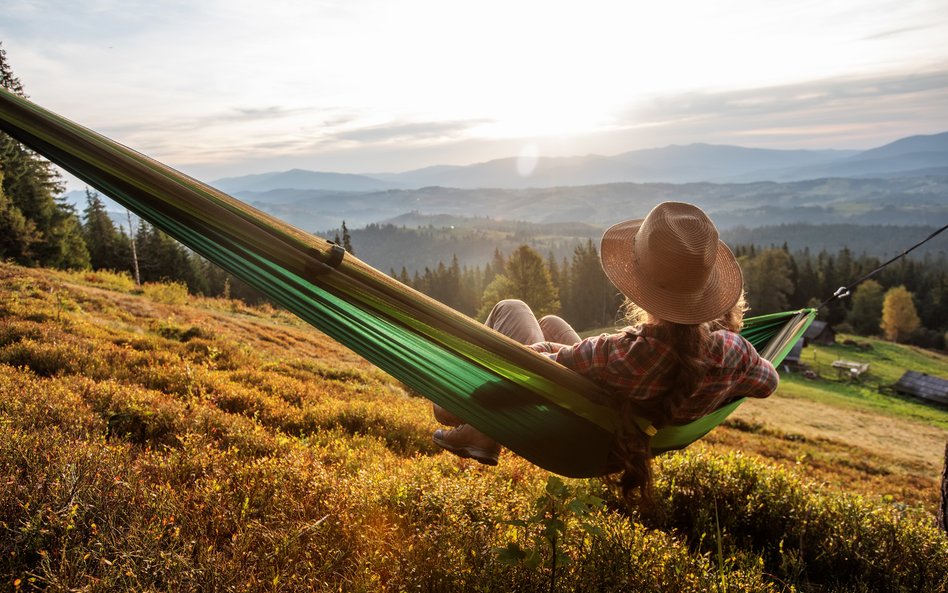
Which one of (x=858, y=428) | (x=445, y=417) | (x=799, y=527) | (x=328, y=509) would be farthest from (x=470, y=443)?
(x=858, y=428)

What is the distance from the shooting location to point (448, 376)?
82.9 inches

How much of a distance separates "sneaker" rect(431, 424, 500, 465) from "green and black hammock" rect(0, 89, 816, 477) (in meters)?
0.51

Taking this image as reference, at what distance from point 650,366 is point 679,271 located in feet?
1.24

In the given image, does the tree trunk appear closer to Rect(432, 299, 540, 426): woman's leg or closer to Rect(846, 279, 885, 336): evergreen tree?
Rect(432, 299, 540, 426): woman's leg

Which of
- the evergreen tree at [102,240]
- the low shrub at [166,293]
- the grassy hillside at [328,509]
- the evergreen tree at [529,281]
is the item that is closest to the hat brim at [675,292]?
the grassy hillside at [328,509]

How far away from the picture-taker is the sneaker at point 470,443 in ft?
9.23

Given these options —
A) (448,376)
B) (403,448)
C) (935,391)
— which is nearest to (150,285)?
(403,448)

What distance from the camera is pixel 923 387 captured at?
38.2m

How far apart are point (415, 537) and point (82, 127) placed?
89.3 inches

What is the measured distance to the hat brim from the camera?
195 cm

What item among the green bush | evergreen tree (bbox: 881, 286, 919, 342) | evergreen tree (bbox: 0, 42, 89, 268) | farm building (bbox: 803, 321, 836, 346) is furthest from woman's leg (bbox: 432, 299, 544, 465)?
evergreen tree (bbox: 881, 286, 919, 342)

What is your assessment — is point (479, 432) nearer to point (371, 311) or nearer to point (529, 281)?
point (371, 311)

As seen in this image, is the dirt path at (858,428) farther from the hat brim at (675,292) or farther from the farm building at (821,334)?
the farm building at (821,334)

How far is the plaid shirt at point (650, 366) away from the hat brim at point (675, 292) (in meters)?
→ 0.14
